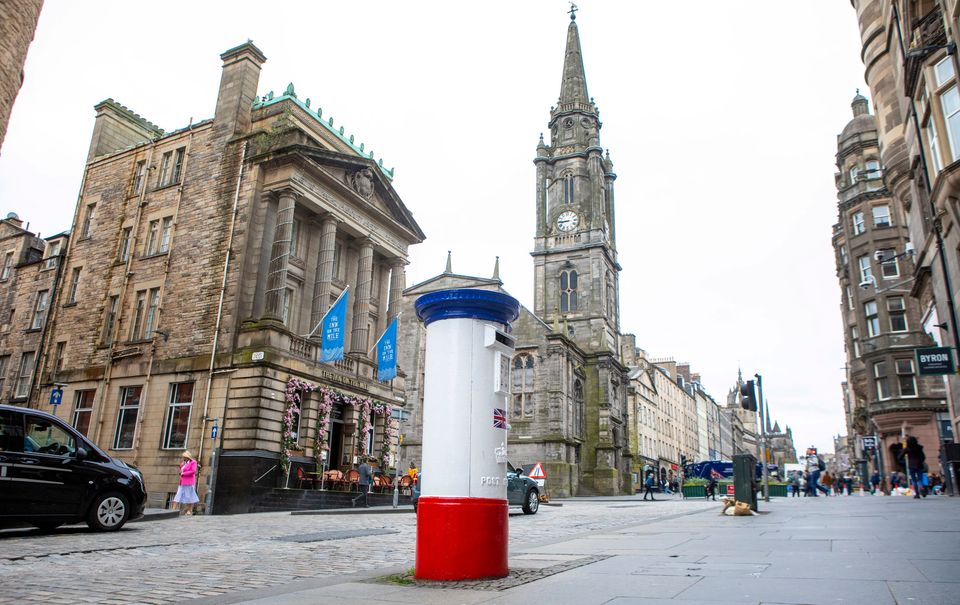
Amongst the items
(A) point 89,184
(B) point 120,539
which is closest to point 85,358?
(A) point 89,184

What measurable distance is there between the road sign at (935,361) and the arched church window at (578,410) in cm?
3414

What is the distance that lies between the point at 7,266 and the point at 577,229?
42626mm

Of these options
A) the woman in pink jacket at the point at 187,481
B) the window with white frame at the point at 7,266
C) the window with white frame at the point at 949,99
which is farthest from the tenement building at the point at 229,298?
the window with white frame at the point at 949,99

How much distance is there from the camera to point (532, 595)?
15.1ft

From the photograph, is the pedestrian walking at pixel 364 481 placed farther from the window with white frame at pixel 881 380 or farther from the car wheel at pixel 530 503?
the window with white frame at pixel 881 380

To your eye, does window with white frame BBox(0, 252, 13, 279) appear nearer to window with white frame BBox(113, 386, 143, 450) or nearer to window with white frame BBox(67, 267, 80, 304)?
window with white frame BBox(67, 267, 80, 304)

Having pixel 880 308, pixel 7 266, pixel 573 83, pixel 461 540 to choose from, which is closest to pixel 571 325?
pixel 880 308

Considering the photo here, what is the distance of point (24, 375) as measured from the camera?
1256 inches

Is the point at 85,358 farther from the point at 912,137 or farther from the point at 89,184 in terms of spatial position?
the point at 912,137

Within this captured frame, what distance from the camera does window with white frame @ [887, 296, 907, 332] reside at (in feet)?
128

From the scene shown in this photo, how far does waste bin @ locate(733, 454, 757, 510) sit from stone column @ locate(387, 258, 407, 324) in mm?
19766

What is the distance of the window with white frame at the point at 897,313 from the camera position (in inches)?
1538

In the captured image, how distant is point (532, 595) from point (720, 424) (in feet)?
454

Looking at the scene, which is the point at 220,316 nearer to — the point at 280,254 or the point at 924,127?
the point at 280,254
